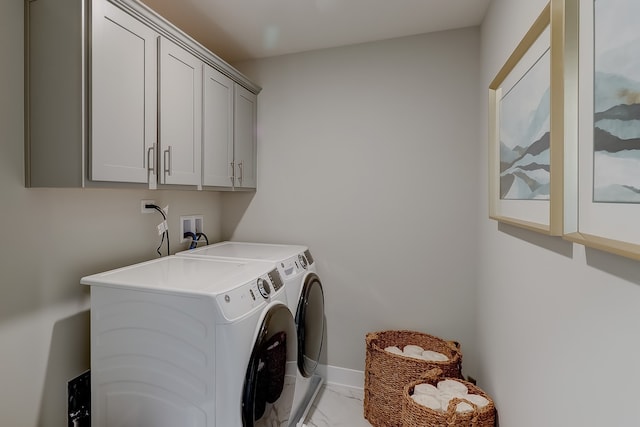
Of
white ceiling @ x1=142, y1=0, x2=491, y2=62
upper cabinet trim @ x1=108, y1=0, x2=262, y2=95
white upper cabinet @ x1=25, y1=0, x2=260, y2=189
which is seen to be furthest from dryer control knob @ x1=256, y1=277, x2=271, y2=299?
white ceiling @ x1=142, y1=0, x2=491, y2=62

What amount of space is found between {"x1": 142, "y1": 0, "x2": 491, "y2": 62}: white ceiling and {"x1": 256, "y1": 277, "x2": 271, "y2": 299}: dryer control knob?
150 cm

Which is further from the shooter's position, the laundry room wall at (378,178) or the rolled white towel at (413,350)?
the laundry room wall at (378,178)

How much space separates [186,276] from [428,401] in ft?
4.06

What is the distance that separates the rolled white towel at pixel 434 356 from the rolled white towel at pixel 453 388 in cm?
19

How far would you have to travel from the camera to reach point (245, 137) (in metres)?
2.38

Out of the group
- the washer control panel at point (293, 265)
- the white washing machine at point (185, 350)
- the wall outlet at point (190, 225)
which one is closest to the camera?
the white washing machine at point (185, 350)

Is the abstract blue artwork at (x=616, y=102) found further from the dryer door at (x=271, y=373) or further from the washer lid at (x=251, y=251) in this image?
the washer lid at (x=251, y=251)

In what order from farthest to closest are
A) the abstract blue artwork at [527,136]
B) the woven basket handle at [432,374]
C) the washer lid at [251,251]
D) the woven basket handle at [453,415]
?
the washer lid at [251,251]
the woven basket handle at [432,374]
the woven basket handle at [453,415]
the abstract blue artwork at [527,136]

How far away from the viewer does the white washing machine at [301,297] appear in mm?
1863

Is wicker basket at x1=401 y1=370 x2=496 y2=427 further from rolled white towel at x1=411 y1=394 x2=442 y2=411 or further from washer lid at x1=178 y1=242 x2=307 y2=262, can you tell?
washer lid at x1=178 y1=242 x2=307 y2=262

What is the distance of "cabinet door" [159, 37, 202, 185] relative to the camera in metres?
1.58

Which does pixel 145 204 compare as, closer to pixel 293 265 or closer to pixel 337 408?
pixel 293 265

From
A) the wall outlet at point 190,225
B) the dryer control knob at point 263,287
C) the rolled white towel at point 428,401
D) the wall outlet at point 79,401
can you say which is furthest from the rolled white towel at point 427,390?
the wall outlet at point 190,225

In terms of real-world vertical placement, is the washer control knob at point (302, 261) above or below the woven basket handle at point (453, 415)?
above
